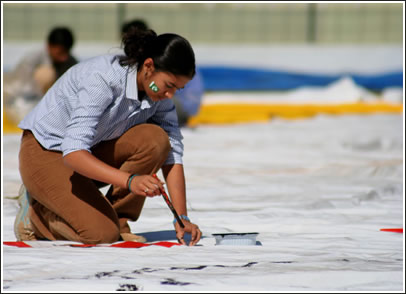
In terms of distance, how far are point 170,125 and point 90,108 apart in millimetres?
404

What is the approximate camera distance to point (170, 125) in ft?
8.21

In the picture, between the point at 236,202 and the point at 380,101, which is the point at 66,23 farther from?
the point at 236,202

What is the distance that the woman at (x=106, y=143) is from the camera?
7.04 feet

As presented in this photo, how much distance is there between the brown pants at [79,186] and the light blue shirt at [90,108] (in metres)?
0.04

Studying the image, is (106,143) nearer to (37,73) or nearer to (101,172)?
(101,172)

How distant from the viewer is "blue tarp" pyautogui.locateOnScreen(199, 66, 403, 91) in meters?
9.78

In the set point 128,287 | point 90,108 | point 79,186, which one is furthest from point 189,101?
point 128,287

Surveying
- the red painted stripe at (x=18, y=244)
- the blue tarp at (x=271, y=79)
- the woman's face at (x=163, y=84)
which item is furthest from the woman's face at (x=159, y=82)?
the blue tarp at (x=271, y=79)

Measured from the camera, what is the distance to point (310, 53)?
390 inches

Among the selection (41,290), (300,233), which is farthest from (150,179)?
(300,233)

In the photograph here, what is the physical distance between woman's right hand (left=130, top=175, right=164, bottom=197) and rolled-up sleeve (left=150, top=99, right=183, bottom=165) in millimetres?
377

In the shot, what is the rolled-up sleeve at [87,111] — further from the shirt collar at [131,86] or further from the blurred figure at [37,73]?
the blurred figure at [37,73]

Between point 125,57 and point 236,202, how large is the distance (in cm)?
115

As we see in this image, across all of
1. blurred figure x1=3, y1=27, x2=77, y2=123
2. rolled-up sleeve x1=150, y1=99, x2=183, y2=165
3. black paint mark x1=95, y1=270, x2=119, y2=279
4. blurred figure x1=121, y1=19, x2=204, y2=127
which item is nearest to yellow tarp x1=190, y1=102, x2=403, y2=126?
blurred figure x1=121, y1=19, x2=204, y2=127
